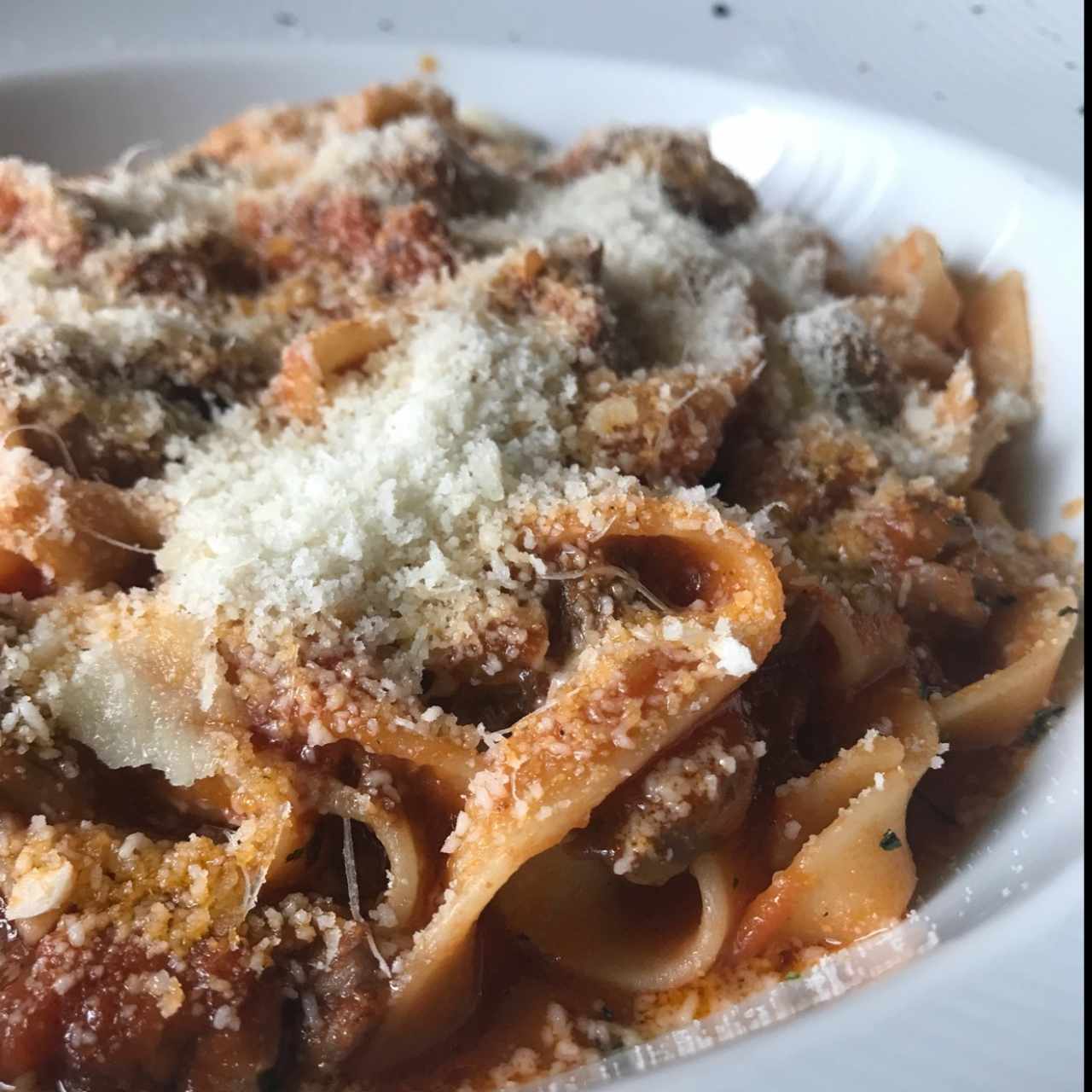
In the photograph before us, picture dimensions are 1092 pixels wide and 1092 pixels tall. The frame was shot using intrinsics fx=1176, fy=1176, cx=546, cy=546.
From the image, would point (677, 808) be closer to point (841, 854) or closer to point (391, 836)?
point (841, 854)

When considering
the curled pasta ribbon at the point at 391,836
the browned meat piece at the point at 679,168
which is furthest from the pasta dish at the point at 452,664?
the browned meat piece at the point at 679,168

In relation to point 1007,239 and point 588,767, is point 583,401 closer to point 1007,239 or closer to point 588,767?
point 588,767

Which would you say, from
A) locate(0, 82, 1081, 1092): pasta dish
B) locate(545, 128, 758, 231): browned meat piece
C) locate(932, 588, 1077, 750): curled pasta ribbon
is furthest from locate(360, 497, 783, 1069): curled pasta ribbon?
locate(545, 128, 758, 231): browned meat piece

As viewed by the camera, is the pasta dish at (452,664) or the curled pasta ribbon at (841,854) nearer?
the pasta dish at (452,664)

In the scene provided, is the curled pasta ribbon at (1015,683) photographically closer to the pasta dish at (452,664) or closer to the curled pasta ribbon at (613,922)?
the pasta dish at (452,664)

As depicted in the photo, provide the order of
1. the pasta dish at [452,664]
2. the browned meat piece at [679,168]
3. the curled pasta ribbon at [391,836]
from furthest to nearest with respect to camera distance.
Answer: the browned meat piece at [679,168], the curled pasta ribbon at [391,836], the pasta dish at [452,664]

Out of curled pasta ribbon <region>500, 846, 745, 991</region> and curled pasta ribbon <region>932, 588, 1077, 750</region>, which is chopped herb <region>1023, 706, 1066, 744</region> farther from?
curled pasta ribbon <region>500, 846, 745, 991</region>

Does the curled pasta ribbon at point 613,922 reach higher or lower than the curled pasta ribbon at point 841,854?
lower
